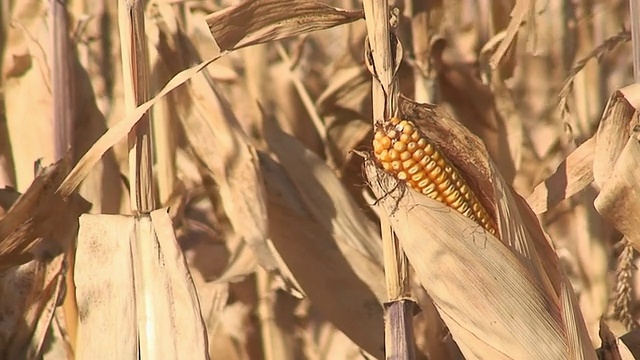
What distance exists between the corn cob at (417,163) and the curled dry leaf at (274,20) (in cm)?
18

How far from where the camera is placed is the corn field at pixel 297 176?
108 cm

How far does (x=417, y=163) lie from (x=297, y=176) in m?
0.41

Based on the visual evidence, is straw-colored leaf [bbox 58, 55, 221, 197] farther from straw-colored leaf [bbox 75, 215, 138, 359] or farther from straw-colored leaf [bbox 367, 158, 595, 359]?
straw-colored leaf [bbox 367, 158, 595, 359]

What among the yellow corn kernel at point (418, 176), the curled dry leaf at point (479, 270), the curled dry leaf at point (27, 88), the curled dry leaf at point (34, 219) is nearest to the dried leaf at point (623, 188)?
the curled dry leaf at point (479, 270)

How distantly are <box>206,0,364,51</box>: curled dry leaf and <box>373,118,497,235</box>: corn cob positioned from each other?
178mm

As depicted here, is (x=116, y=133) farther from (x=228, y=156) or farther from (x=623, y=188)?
(x=623, y=188)

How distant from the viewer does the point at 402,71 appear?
1.46 meters

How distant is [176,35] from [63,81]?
170mm

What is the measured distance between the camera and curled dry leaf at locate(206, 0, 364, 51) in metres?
1.11

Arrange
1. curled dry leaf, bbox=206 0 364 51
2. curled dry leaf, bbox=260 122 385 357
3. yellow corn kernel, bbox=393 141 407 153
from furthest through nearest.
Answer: curled dry leaf, bbox=260 122 385 357 < curled dry leaf, bbox=206 0 364 51 < yellow corn kernel, bbox=393 141 407 153

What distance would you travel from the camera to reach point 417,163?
100 centimetres

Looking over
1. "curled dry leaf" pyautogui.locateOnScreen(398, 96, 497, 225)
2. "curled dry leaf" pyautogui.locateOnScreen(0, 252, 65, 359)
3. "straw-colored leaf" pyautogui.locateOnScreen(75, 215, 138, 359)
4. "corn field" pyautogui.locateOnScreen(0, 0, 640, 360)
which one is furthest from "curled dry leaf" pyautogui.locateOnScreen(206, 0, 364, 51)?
"curled dry leaf" pyautogui.locateOnScreen(0, 252, 65, 359)

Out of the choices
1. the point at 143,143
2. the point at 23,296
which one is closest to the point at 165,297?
the point at 143,143

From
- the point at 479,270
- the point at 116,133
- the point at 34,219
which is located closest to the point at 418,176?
the point at 479,270
